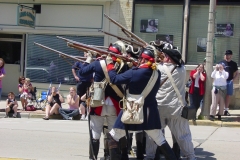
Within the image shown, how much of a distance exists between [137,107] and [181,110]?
1049 millimetres

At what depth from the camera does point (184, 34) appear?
16.0m

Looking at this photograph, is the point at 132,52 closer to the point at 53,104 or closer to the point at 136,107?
the point at 136,107

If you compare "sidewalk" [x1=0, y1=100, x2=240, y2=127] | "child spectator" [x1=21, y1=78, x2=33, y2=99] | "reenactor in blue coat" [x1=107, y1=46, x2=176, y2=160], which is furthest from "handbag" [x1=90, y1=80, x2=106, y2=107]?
"child spectator" [x1=21, y1=78, x2=33, y2=99]

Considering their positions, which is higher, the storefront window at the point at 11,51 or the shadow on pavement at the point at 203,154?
the storefront window at the point at 11,51

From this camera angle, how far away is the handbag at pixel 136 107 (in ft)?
22.6

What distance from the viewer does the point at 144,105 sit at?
7043mm

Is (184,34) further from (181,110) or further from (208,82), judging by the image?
(181,110)

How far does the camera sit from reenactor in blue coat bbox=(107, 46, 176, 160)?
6.89 meters

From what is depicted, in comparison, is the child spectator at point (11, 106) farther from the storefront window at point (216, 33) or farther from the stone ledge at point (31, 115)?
the storefront window at point (216, 33)

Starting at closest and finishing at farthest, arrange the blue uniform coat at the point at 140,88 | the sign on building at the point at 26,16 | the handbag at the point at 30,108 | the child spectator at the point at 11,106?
the blue uniform coat at the point at 140,88 → the child spectator at the point at 11,106 → the handbag at the point at 30,108 → the sign on building at the point at 26,16

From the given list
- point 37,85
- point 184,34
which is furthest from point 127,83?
point 37,85

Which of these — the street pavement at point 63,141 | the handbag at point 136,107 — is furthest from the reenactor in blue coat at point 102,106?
the street pavement at point 63,141

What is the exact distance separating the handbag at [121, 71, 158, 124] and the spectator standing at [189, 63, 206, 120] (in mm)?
6250

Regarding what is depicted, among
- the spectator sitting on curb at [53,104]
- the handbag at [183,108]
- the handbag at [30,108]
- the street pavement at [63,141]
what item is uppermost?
the handbag at [183,108]
